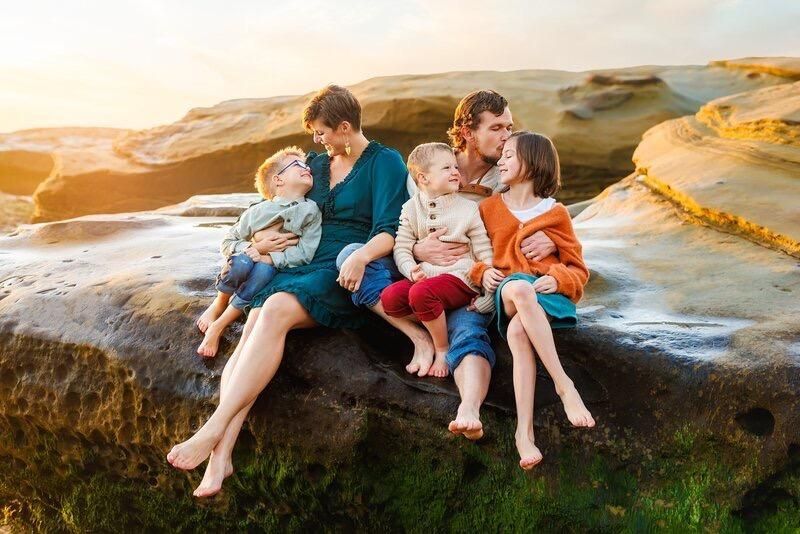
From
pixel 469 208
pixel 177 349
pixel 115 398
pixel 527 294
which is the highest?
pixel 469 208

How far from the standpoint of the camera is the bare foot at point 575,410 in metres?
2.76

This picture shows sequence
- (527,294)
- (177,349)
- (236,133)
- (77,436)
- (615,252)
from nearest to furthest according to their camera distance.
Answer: (527,294) < (177,349) < (77,436) < (615,252) < (236,133)

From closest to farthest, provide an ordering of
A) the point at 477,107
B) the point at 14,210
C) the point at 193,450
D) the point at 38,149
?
the point at 193,450 < the point at 477,107 < the point at 14,210 < the point at 38,149

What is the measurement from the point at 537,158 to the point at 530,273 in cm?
45

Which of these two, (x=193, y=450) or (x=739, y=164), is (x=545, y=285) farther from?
(x=739, y=164)

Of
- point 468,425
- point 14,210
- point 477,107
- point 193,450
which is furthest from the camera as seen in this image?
point 14,210

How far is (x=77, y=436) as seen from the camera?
3.88m

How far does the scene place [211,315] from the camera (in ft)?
11.5

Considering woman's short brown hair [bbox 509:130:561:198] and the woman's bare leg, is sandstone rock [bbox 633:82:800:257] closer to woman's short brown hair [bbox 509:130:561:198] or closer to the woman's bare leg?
woman's short brown hair [bbox 509:130:561:198]

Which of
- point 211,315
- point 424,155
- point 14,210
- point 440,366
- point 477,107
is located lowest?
point 14,210

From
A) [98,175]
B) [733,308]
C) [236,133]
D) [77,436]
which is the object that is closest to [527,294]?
[733,308]

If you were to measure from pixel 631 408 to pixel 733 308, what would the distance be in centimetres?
84

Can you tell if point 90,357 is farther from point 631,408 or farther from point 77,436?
point 631,408

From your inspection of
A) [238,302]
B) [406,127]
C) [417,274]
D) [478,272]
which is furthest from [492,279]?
[406,127]
